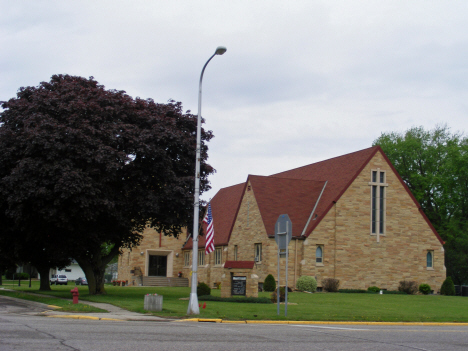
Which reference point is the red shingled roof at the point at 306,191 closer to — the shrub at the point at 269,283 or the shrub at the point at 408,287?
the shrub at the point at 269,283

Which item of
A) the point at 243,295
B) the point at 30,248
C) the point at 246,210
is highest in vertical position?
the point at 246,210

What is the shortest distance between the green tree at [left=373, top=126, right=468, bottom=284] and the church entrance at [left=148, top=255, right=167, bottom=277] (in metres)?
27.8

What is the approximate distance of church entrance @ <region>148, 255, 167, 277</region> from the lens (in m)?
57.1

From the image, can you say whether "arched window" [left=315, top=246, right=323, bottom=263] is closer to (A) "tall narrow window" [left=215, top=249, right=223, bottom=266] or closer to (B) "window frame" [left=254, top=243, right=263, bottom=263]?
(B) "window frame" [left=254, top=243, right=263, bottom=263]

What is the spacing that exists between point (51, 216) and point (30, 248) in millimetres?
6523

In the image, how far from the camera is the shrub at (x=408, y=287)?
4106 centimetres

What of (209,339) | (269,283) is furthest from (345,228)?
(209,339)

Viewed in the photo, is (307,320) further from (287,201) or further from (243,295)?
(287,201)

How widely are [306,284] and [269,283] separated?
2545mm

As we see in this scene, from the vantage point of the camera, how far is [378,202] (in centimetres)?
4234

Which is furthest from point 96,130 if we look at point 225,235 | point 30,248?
point 225,235

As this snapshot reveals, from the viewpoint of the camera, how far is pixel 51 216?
2508cm

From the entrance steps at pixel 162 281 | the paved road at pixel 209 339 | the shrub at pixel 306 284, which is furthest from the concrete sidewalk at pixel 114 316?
the entrance steps at pixel 162 281

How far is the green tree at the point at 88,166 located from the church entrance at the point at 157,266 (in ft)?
88.2
